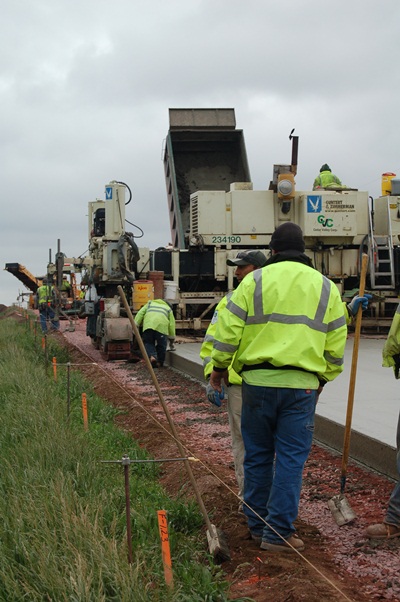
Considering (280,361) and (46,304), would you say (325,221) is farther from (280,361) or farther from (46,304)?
(280,361)

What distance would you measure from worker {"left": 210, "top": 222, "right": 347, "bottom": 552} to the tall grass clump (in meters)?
0.54

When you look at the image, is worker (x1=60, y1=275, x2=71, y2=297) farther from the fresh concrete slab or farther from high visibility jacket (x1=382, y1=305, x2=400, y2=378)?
high visibility jacket (x1=382, y1=305, x2=400, y2=378)

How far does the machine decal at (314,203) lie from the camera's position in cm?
1812

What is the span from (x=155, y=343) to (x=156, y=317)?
651mm

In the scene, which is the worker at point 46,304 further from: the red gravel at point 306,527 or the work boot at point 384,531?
the work boot at point 384,531

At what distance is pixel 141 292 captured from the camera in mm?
16453

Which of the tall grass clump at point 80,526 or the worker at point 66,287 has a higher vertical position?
the worker at point 66,287

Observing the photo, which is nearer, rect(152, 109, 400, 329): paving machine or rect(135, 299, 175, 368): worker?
rect(135, 299, 175, 368): worker

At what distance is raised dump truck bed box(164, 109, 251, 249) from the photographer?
19.7 m

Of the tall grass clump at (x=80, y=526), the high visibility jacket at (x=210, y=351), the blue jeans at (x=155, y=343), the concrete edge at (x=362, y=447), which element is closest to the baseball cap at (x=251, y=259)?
the high visibility jacket at (x=210, y=351)

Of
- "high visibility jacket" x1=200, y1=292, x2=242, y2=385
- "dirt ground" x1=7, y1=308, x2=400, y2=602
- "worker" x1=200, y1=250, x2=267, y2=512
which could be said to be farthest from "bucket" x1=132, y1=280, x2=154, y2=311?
"worker" x1=200, y1=250, x2=267, y2=512

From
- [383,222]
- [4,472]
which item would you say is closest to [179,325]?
[383,222]

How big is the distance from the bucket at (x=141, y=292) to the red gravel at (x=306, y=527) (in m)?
6.24

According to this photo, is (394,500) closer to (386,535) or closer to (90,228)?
(386,535)
